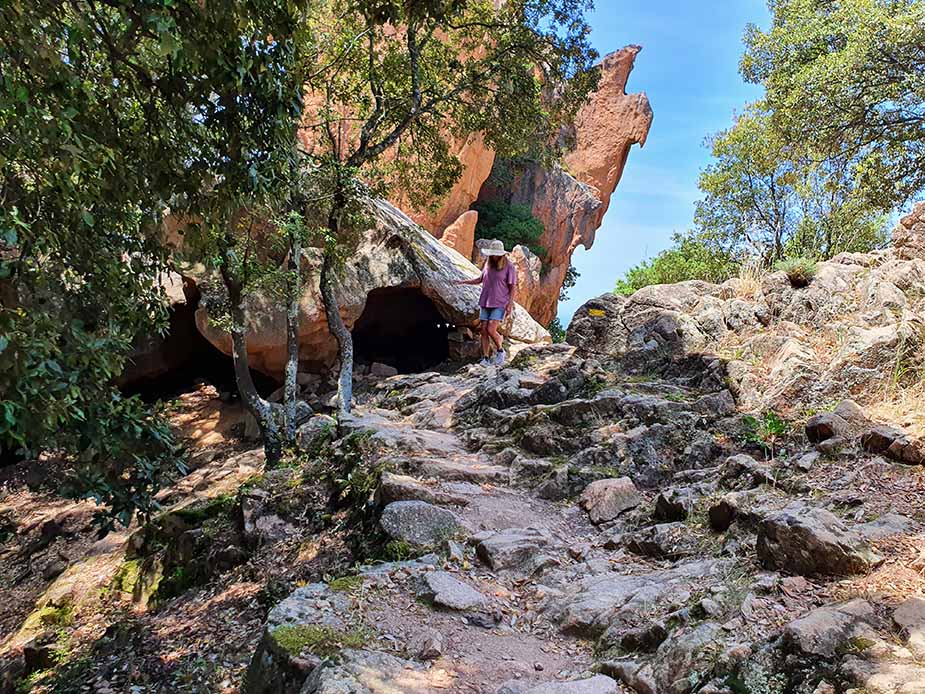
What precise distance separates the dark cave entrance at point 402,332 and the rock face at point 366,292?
162cm

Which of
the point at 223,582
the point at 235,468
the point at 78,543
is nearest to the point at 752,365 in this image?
the point at 223,582

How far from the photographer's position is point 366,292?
13039 mm

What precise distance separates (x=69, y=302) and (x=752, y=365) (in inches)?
288

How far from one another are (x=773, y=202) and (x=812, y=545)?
2112 centimetres

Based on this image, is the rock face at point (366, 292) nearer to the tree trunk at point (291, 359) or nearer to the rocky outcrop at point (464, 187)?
the tree trunk at point (291, 359)

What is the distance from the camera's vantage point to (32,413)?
3711 millimetres

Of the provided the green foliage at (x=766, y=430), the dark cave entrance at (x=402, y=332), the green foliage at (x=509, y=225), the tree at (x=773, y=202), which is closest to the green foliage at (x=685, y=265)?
the tree at (x=773, y=202)

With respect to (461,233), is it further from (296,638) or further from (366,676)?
(366,676)

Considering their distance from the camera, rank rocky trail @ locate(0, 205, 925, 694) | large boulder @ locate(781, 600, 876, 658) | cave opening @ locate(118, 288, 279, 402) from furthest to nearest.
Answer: cave opening @ locate(118, 288, 279, 402)
rocky trail @ locate(0, 205, 925, 694)
large boulder @ locate(781, 600, 876, 658)

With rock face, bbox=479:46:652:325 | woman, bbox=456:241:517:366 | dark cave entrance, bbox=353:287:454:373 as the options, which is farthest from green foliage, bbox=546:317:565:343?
woman, bbox=456:241:517:366

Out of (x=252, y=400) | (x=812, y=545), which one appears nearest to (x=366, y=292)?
(x=252, y=400)

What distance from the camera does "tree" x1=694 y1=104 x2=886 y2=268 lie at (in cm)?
1708

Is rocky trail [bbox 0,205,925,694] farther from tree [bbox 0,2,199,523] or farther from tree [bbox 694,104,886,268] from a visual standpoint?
tree [bbox 694,104,886,268]

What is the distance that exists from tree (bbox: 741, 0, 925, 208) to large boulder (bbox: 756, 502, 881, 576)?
11688 mm
